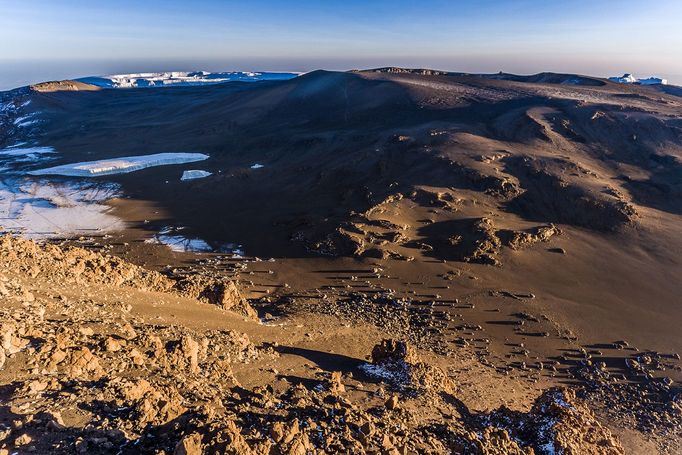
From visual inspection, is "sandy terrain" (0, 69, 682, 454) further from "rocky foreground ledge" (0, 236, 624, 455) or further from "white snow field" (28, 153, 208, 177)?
"white snow field" (28, 153, 208, 177)

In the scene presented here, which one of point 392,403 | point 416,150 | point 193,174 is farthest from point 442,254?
point 193,174

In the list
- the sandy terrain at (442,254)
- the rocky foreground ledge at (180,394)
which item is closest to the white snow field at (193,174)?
the sandy terrain at (442,254)

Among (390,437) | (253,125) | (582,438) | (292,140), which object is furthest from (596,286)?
(253,125)

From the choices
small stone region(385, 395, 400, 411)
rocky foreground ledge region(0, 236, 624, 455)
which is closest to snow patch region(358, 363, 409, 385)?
rocky foreground ledge region(0, 236, 624, 455)

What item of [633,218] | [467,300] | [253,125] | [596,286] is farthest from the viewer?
[253,125]

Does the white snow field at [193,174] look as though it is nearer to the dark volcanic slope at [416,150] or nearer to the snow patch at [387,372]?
the dark volcanic slope at [416,150]

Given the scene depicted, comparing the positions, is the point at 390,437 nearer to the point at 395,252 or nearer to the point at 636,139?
the point at 395,252

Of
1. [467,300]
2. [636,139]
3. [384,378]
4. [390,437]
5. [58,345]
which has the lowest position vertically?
[467,300]

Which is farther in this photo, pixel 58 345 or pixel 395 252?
pixel 395 252
